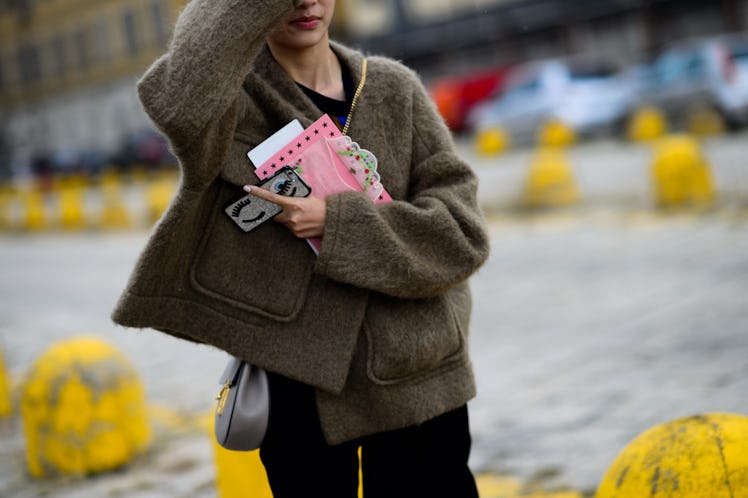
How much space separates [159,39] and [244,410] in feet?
163

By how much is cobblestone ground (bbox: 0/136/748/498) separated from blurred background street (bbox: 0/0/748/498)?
2 centimetres

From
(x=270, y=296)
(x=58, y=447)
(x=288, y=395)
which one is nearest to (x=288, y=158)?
(x=270, y=296)

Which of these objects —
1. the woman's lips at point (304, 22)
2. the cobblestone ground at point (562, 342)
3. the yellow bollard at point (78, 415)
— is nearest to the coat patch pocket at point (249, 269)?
the woman's lips at point (304, 22)

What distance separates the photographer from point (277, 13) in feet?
7.31

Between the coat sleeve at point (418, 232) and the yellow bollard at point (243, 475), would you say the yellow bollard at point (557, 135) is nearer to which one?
the yellow bollard at point (243, 475)

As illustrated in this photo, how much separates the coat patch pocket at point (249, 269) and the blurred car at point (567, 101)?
18620mm

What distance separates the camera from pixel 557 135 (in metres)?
19.2

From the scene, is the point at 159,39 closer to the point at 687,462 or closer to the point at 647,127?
the point at 647,127

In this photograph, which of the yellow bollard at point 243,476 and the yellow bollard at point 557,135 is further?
the yellow bollard at point 557,135

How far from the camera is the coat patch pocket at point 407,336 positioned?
2.38m

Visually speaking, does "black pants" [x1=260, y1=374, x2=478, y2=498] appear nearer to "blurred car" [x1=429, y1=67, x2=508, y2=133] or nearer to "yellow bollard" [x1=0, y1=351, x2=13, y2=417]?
"yellow bollard" [x1=0, y1=351, x2=13, y2=417]

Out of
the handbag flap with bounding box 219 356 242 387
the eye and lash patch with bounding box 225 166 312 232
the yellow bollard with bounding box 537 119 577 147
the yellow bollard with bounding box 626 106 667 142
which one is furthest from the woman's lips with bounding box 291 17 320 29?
the yellow bollard with bounding box 537 119 577 147

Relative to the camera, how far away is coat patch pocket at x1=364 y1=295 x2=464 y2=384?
2379mm

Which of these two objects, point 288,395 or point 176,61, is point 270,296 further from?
point 176,61
